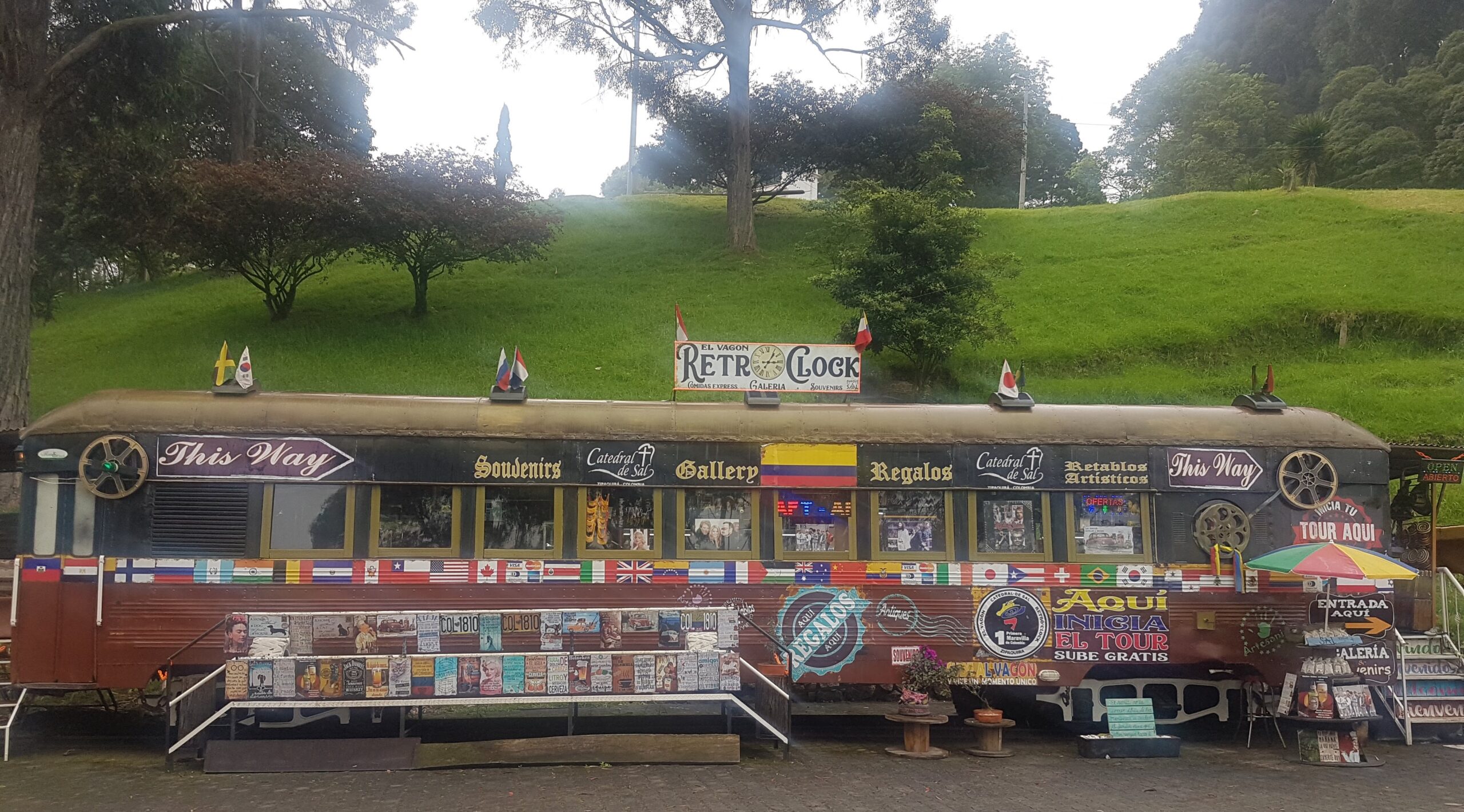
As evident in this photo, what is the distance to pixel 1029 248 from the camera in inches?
1448

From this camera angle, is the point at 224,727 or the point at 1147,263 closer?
the point at 224,727

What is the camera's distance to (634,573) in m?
10.6

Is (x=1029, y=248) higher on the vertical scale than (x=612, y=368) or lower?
higher

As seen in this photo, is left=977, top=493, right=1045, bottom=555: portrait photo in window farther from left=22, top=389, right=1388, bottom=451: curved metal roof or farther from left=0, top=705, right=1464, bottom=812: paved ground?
left=0, top=705, right=1464, bottom=812: paved ground

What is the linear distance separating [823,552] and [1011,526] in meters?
1.90

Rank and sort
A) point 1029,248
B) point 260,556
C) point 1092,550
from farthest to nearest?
point 1029,248
point 1092,550
point 260,556

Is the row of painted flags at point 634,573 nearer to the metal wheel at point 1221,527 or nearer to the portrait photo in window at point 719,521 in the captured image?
the portrait photo in window at point 719,521

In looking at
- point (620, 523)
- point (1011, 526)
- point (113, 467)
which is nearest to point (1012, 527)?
point (1011, 526)

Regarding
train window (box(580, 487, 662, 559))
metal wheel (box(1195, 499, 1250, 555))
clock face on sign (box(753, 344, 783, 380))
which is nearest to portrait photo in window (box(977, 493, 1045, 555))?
metal wheel (box(1195, 499, 1250, 555))

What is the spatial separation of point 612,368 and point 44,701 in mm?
14877

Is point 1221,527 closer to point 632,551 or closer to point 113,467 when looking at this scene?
point 632,551

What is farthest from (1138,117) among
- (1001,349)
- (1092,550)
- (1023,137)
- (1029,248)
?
(1092,550)

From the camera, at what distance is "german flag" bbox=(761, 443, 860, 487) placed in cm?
1091

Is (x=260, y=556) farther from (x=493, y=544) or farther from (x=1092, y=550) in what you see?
(x=1092, y=550)
